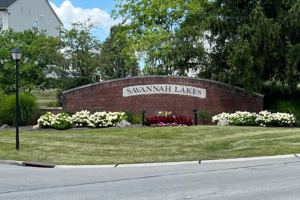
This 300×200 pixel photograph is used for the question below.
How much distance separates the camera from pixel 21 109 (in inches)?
846

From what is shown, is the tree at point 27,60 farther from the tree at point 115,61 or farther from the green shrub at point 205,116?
the green shrub at point 205,116

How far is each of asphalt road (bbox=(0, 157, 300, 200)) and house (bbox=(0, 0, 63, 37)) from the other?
2760 centimetres

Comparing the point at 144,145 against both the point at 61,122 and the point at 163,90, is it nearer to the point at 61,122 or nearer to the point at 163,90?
the point at 61,122

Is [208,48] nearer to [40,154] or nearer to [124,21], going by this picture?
[124,21]

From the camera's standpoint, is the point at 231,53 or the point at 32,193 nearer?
the point at 32,193

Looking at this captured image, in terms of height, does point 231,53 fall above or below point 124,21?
below

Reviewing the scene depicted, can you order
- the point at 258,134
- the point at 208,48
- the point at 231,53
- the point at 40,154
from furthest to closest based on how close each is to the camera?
the point at 208,48 → the point at 231,53 → the point at 258,134 → the point at 40,154

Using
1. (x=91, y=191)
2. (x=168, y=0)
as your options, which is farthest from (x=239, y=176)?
(x=168, y=0)

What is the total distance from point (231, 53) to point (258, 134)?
6.53 metres

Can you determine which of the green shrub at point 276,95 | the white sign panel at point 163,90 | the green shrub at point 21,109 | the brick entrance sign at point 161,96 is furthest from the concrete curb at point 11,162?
the green shrub at point 276,95

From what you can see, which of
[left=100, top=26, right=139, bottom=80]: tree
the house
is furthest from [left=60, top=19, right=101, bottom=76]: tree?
the house

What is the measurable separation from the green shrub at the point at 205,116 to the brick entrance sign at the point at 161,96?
63cm

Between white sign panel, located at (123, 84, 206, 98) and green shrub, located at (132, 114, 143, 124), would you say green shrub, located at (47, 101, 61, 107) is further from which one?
green shrub, located at (132, 114, 143, 124)

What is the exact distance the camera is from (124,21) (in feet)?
109
